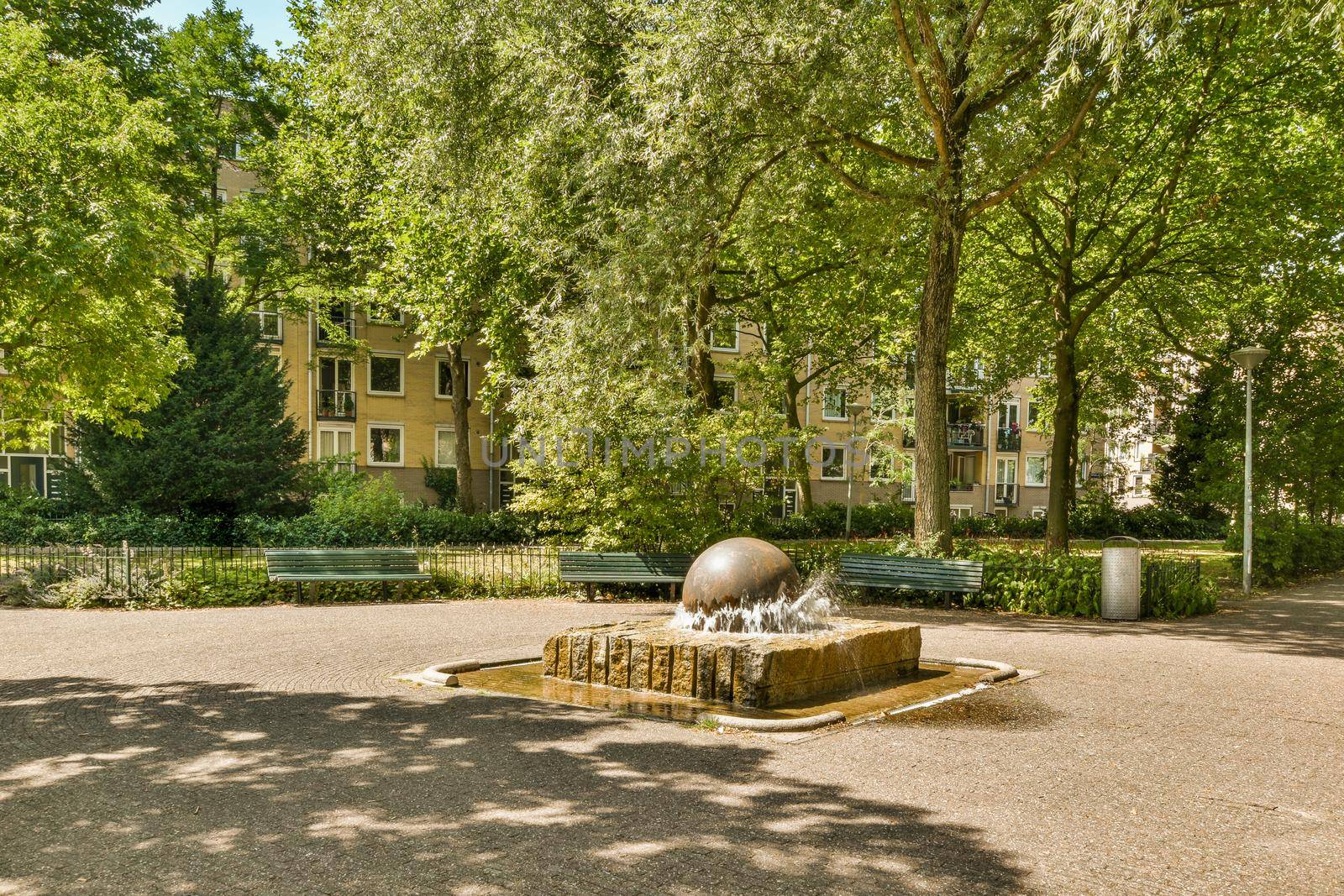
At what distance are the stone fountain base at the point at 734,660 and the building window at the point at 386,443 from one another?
31.6 metres

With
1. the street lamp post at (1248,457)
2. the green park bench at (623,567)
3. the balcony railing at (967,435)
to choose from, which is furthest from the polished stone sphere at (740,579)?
the balcony railing at (967,435)

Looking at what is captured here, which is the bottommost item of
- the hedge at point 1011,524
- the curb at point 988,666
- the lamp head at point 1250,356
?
the hedge at point 1011,524

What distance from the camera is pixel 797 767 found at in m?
6.38

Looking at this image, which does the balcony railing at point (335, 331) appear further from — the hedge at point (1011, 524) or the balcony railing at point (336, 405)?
the hedge at point (1011, 524)

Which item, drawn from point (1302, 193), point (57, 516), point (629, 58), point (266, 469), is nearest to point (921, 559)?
point (629, 58)

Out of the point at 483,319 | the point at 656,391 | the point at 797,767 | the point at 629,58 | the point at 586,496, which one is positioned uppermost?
the point at 629,58

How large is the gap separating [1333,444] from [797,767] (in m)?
19.9

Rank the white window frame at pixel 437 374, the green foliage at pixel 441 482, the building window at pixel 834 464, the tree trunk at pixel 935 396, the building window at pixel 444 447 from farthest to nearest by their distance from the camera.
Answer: the building window at pixel 834 464 < the building window at pixel 444 447 < the white window frame at pixel 437 374 < the green foliage at pixel 441 482 < the tree trunk at pixel 935 396

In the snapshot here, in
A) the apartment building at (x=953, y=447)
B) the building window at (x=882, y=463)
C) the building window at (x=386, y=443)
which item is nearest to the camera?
the apartment building at (x=953, y=447)

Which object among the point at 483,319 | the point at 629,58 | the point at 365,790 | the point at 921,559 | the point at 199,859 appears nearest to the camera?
the point at 199,859

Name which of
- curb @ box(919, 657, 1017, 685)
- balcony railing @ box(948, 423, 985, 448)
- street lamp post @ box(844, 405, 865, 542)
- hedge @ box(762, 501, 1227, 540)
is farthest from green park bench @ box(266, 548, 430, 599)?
balcony railing @ box(948, 423, 985, 448)

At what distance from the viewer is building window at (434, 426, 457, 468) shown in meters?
40.6

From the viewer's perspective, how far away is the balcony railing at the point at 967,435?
169ft

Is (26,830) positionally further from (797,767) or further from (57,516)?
Result: (57,516)
